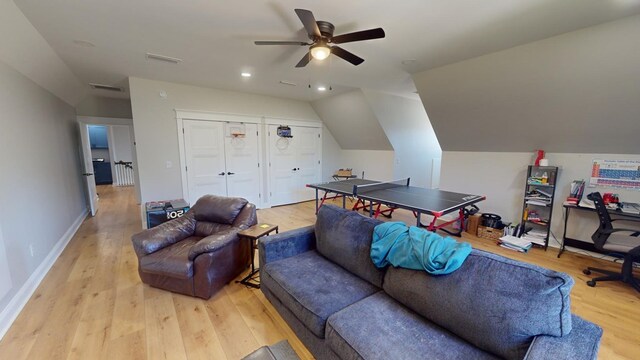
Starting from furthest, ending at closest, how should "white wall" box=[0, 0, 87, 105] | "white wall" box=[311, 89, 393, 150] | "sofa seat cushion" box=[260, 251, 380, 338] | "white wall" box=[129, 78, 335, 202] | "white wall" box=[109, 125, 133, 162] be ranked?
"white wall" box=[109, 125, 133, 162] → "white wall" box=[311, 89, 393, 150] → "white wall" box=[129, 78, 335, 202] → "white wall" box=[0, 0, 87, 105] → "sofa seat cushion" box=[260, 251, 380, 338]

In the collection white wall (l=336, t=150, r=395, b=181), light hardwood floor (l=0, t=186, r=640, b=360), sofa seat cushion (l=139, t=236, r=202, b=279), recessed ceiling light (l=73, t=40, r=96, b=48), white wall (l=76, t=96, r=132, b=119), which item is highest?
recessed ceiling light (l=73, t=40, r=96, b=48)

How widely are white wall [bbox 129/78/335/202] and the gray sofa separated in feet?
11.8

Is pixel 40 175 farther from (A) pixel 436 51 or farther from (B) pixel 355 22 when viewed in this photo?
(A) pixel 436 51

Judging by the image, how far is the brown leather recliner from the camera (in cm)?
229

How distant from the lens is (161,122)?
171 inches

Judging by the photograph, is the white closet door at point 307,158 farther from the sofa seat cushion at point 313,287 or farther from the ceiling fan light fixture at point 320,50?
the sofa seat cushion at point 313,287

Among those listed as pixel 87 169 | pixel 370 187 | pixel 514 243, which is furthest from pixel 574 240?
pixel 87 169

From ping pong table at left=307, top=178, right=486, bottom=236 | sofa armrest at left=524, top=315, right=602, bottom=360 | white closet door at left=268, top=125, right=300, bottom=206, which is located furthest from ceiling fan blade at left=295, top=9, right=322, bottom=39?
white closet door at left=268, top=125, right=300, bottom=206

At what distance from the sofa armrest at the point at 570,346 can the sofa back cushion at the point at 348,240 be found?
87 centimetres

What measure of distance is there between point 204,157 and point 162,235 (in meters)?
2.62

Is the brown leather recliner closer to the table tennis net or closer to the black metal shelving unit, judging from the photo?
the table tennis net

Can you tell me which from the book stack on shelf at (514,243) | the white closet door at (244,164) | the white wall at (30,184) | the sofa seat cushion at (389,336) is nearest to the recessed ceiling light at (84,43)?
the white wall at (30,184)

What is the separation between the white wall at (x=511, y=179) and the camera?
135 inches

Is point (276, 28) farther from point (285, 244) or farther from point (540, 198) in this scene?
point (540, 198)
